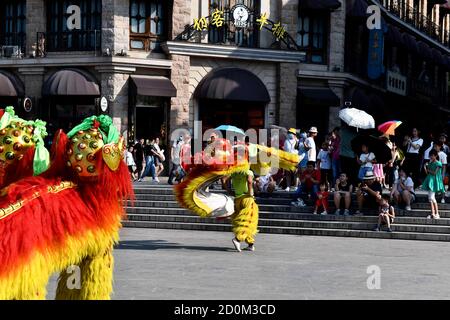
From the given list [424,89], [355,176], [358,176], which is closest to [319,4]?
[355,176]

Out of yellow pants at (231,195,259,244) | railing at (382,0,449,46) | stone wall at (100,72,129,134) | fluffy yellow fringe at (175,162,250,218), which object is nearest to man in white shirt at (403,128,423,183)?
yellow pants at (231,195,259,244)

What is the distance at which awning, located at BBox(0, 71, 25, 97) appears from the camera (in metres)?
30.9

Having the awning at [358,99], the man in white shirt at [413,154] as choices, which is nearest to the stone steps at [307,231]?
the man in white shirt at [413,154]

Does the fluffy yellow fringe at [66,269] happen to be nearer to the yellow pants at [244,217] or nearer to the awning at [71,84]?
the yellow pants at [244,217]

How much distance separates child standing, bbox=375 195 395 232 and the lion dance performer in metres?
4.19

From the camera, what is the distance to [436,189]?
19.5 meters

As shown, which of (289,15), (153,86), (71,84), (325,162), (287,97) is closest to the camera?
(325,162)

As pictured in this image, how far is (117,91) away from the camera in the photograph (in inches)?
1184

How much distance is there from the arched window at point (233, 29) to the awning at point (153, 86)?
98.6 inches

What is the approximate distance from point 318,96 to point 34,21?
33.6 feet

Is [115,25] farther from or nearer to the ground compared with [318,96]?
farther from the ground

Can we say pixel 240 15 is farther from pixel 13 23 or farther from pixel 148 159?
pixel 13 23

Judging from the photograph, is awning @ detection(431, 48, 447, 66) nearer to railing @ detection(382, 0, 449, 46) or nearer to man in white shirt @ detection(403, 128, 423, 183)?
railing @ detection(382, 0, 449, 46)

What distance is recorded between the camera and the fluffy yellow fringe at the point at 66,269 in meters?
6.88
